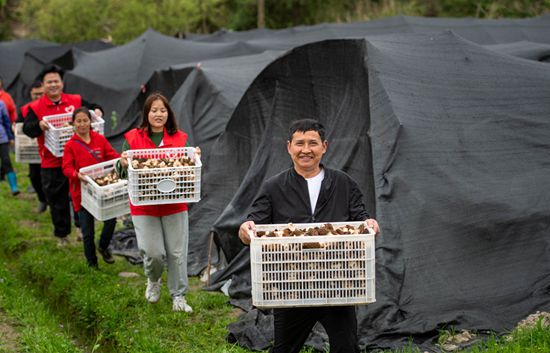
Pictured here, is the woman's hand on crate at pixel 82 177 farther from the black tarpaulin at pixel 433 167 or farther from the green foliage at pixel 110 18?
the green foliage at pixel 110 18

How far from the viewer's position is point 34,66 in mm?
23375

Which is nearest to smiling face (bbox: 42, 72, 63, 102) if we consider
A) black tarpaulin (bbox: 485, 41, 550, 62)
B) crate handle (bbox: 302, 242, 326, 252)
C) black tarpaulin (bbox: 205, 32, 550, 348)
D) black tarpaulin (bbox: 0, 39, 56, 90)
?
black tarpaulin (bbox: 205, 32, 550, 348)

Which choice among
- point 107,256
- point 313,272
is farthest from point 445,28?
point 313,272

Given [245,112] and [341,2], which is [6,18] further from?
[245,112]

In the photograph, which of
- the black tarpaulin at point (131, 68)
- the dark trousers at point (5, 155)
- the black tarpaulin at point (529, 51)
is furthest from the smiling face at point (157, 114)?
the black tarpaulin at point (131, 68)

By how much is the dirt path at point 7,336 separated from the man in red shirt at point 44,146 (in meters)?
2.70

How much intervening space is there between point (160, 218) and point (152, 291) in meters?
0.87

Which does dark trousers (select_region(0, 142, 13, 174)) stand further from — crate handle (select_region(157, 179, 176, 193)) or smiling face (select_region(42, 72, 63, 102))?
crate handle (select_region(157, 179, 176, 193))

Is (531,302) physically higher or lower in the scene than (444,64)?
lower

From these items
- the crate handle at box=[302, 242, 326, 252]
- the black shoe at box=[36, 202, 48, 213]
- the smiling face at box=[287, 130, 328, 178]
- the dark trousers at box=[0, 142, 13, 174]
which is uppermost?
the smiling face at box=[287, 130, 328, 178]

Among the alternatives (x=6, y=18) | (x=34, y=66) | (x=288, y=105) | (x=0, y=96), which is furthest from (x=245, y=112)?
(x=6, y=18)

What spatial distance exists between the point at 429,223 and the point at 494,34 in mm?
15770

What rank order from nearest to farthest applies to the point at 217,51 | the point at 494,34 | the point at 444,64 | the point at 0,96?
the point at 444,64 < the point at 0,96 < the point at 217,51 < the point at 494,34

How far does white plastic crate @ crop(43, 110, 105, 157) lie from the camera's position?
9.58 meters
